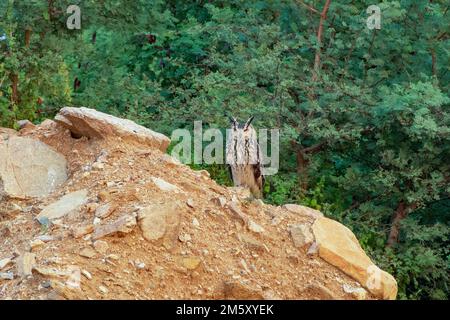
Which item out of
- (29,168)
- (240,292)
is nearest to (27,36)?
(29,168)

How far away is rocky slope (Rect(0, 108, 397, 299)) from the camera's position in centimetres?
675

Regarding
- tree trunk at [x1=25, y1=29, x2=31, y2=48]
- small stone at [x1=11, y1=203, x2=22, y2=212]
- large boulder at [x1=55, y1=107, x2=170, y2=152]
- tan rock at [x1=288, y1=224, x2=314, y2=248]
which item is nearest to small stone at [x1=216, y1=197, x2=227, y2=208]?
tan rock at [x1=288, y1=224, x2=314, y2=248]

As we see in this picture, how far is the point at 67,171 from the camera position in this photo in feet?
27.8

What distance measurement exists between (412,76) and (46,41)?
4.21 meters

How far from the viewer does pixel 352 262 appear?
7586 millimetres

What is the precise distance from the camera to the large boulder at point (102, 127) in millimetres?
8500

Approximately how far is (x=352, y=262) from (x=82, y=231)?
2022 mm

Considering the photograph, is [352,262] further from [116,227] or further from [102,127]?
[102,127]

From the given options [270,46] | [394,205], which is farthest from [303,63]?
[394,205]

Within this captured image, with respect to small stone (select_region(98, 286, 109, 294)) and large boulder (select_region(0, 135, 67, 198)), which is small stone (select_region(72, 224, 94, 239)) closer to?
small stone (select_region(98, 286, 109, 294))

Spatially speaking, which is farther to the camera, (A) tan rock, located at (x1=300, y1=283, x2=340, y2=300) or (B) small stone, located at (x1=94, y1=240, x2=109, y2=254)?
(A) tan rock, located at (x1=300, y1=283, x2=340, y2=300)

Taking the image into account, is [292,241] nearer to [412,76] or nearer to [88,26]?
[412,76]

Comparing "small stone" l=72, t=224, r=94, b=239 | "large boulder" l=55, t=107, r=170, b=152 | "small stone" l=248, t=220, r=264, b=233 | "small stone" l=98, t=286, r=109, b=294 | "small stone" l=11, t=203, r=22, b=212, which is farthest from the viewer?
"large boulder" l=55, t=107, r=170, b=152

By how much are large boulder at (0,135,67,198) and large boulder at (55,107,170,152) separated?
0.98ft
